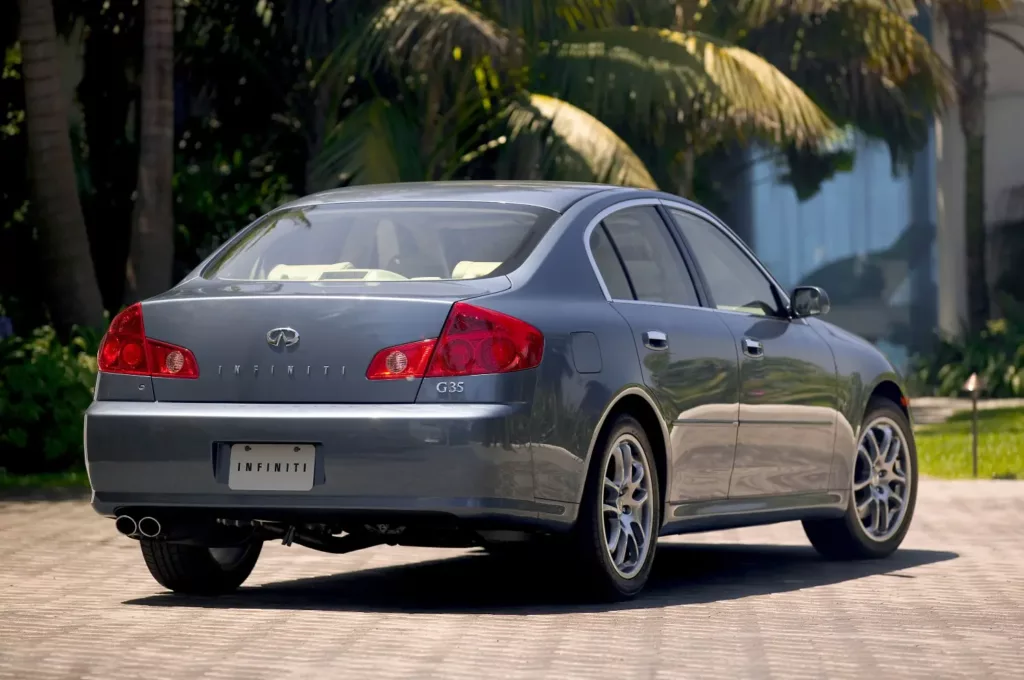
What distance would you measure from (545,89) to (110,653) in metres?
16.2

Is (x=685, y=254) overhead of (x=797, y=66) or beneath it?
beneath

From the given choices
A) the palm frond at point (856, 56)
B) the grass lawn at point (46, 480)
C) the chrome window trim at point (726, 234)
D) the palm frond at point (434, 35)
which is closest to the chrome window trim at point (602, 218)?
the chrome window trim at point (726, 234)

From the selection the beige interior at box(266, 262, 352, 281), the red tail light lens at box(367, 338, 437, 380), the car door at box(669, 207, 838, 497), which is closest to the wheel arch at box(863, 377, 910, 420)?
the car door at box(669, 207, 838, 497)

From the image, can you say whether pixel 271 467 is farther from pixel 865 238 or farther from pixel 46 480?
pixel 865 238

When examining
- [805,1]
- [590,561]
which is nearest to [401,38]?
[805,1]

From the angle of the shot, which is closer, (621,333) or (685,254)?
(621,333)

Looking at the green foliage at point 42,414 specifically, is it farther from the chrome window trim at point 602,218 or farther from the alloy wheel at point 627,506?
the alloy wheel at point 627,506

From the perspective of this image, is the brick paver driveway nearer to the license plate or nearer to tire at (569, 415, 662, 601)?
tire at (569, 415, 662, 601)

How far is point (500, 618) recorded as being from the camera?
7723 mm

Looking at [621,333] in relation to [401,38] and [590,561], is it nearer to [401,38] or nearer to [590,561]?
[590,561]

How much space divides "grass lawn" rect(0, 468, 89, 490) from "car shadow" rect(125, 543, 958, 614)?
517cm

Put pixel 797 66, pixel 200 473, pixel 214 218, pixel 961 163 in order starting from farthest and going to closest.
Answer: pixel 961 163, pixel 797 66, pixel 214 218, pixel 200 473

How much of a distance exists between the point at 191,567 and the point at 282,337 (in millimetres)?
1292

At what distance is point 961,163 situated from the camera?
3350 centimetres
